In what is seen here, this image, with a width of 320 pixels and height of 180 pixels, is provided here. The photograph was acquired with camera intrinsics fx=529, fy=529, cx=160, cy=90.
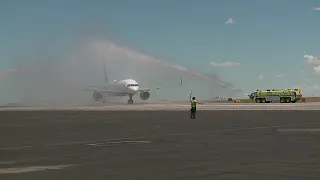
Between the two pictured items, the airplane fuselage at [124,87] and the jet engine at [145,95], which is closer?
the airplane fuselage at [124,87]
